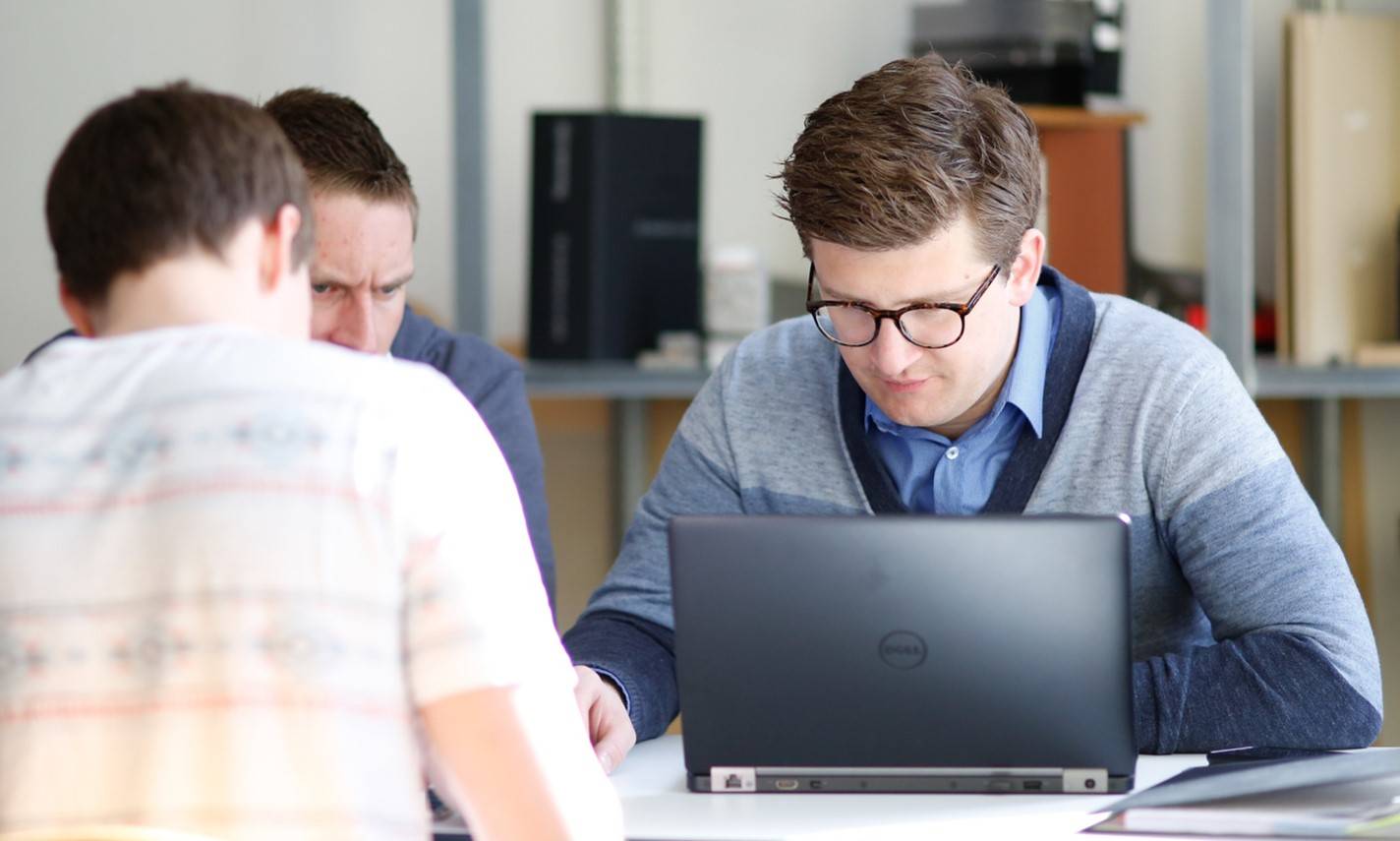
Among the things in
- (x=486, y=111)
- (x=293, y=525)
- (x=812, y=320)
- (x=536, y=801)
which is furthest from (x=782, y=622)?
(x=486, y=111)

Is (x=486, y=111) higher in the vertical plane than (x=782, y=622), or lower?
higher

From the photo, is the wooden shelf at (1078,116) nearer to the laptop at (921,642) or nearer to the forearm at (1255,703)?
the forearm at (1255,703)

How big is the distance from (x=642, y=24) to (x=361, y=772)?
2.52 meters

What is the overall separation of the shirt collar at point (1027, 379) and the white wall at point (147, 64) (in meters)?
1.67

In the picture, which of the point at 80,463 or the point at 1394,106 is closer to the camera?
the point at 80,463

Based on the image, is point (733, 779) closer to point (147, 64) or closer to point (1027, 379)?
point (1027, 379)

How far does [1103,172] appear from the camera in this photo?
294 centimetres

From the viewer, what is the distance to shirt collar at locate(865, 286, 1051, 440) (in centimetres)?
160

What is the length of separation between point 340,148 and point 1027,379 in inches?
31.2

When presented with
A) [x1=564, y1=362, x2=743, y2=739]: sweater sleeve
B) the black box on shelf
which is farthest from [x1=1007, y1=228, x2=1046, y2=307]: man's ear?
the black box on shelf

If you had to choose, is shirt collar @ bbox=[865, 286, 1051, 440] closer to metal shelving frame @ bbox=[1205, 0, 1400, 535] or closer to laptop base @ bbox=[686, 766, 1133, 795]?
laptop base @ bbox=[686, 766, 1133, 795]

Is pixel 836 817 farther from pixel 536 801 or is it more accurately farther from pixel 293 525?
pixel 293 525

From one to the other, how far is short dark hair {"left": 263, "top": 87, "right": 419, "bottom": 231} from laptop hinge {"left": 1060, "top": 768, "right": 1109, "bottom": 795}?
98cm

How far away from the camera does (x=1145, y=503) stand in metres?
1.57
